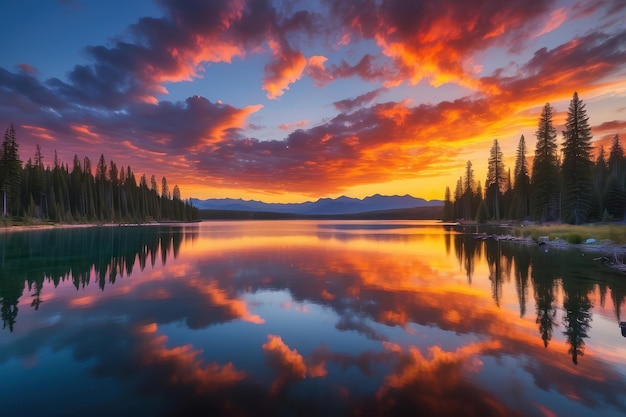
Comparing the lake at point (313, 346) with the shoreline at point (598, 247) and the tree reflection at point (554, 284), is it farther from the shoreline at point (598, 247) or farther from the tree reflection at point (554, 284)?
the shoreline at point (598, 247)

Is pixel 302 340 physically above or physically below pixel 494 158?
below

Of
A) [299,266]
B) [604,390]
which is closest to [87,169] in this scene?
[299,266]

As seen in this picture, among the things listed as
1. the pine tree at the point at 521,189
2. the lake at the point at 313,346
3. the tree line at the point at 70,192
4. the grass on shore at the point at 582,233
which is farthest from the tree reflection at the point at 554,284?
the tree line at the point at 70,192

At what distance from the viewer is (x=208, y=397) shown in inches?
296

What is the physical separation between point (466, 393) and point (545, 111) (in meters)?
80.5

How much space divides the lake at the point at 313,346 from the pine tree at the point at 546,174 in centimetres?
4969

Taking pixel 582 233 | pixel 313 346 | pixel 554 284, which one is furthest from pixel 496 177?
pixel 313 346

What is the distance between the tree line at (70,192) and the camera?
275 ft

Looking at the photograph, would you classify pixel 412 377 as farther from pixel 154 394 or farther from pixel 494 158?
pixel 494 158

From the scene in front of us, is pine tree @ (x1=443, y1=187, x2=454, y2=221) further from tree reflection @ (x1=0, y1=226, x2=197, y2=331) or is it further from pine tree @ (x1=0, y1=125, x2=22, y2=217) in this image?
pine tree @ (x1=0, y1=125, x2=22, y2=217)

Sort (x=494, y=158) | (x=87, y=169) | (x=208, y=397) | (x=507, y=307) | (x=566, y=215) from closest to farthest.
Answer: (x=208, y=397)
(x=507, y=307)
(x=566, y=215)
(x=494, y=158)
(x=87, y=169)

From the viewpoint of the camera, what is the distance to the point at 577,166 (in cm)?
5306

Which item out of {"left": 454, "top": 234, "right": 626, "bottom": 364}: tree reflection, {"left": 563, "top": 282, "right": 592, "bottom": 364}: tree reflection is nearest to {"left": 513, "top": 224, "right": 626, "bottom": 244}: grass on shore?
{"left": 454, "top": 234, "right": 626, "bottom": 364}: tree reflection

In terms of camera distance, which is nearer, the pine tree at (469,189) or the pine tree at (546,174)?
the pine tree at (546,174)
